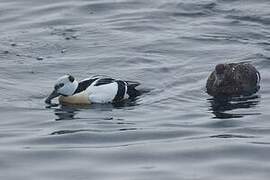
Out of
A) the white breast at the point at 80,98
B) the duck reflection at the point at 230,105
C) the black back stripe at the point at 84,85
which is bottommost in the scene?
the duck reflection at the point at 230,105

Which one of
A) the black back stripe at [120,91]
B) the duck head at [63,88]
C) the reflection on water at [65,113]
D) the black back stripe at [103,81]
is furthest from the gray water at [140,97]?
the black back stripe at [103,81]

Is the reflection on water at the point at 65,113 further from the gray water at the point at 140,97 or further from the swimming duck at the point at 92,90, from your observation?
the swimming duck at the point at 92,90

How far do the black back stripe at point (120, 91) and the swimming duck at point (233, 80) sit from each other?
1641 millimetres

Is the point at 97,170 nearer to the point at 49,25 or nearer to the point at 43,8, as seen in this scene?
the point at 49,25

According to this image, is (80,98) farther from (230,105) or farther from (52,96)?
(230,105)

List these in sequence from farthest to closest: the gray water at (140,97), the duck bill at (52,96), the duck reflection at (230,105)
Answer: the duck bill at (52,96), the duck reflection at (230,105), the gray water at (140,97)

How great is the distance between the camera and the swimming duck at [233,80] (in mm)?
18047

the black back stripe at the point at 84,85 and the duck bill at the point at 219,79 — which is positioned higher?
the black back stripe at the point at 84,85

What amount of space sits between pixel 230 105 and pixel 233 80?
1.61 metres

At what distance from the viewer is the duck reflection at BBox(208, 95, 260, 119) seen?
15.8 m

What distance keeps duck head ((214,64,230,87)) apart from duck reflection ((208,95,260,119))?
393 mm

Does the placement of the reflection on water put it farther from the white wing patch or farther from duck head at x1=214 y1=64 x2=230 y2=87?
duck head at x1=214 y1=64 x2=230 y2=87

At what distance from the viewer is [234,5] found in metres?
25.9

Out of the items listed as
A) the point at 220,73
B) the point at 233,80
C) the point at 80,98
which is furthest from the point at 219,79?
the point at 80,98
